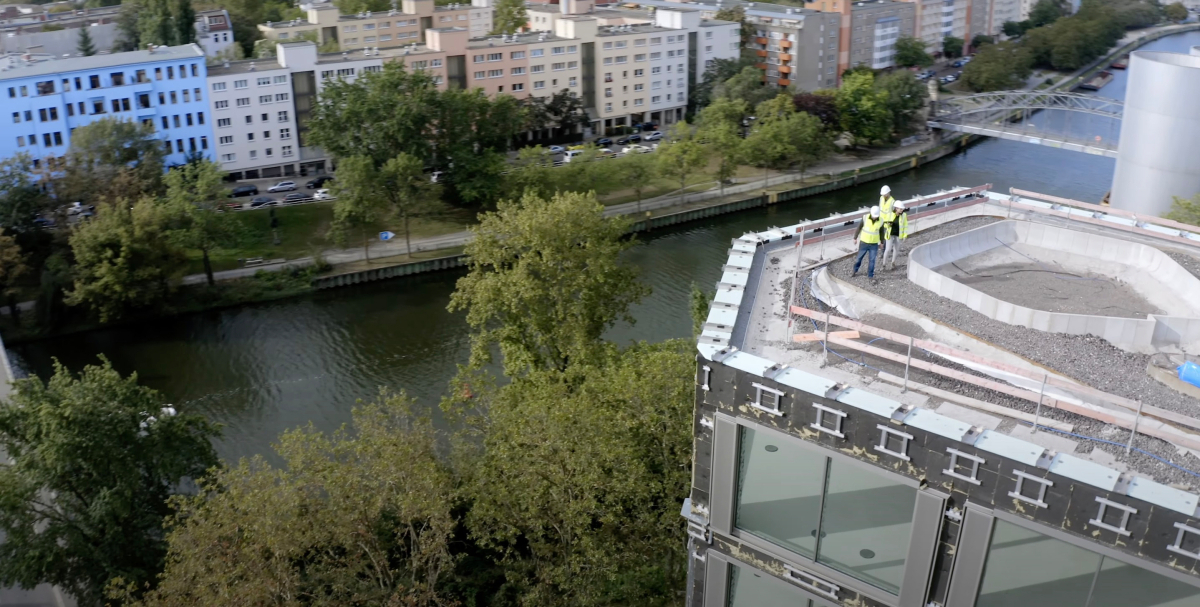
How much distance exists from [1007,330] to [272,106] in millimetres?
23678

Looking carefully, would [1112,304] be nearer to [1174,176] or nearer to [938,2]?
[1174,176]

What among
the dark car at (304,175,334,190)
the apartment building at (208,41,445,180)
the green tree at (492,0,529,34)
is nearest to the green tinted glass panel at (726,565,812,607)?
the apartment building at (208,41,445,180)

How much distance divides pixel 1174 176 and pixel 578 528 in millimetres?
17926

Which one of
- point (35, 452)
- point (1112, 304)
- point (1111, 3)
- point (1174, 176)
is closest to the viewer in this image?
point (1112, 304)

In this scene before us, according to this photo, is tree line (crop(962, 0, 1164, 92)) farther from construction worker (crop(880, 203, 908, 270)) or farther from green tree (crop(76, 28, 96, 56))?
→ construction worker (crop(880, 203, 908, 270))

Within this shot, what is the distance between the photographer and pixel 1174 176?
2075cm

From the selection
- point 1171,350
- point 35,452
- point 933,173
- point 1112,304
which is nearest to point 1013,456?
point 1171,350

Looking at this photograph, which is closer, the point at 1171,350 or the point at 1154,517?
the point at 1154,517

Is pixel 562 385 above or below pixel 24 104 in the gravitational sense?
below

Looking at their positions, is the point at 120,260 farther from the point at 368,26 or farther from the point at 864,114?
the point at 864,114

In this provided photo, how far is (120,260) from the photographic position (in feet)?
58.9

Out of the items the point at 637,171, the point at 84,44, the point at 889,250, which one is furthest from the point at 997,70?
the point at 889,250

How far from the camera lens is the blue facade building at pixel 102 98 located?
22.9 meters

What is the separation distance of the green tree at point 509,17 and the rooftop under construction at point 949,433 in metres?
33.2
